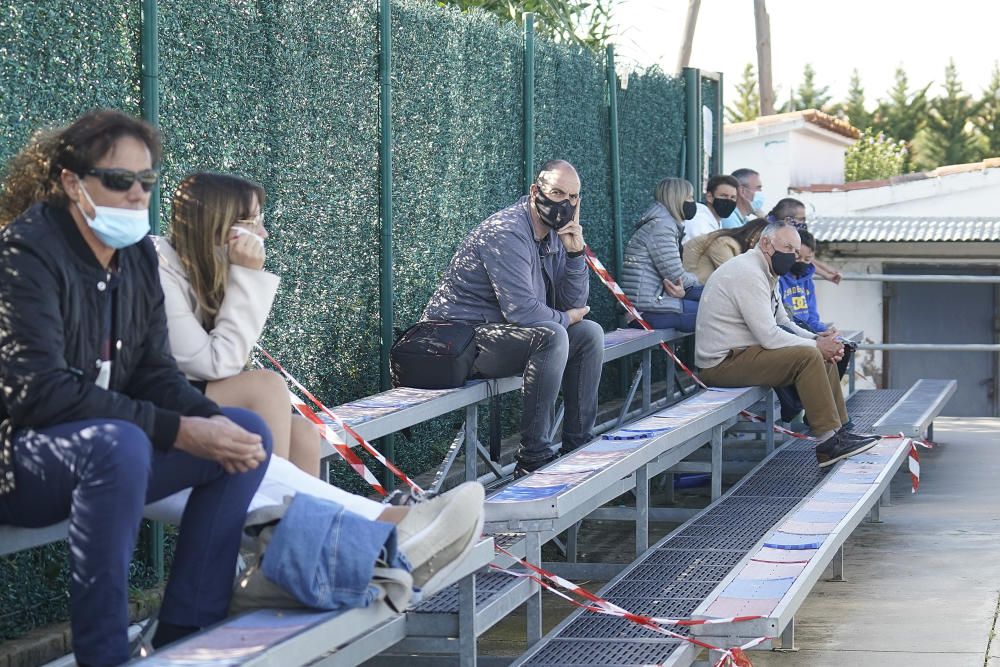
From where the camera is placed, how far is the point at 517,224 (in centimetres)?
658

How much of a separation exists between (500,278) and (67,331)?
10.6ft

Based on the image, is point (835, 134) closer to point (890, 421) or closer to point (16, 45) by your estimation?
point (890, 421)

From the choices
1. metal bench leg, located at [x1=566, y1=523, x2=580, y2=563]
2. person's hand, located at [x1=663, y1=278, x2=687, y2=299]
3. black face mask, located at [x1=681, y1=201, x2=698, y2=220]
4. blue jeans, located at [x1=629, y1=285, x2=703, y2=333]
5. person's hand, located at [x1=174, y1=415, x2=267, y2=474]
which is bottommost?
metal bench leg, located at [x1=566, y1=523, x2=580, y2=563]

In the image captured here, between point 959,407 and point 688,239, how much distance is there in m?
12.2

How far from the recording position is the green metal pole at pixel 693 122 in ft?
38.8

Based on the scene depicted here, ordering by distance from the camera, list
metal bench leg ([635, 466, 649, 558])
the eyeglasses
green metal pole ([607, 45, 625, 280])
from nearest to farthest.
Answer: metal bench leg ([635, 466, 649, 558]) < the eyeglasses < green metal pole ([607, 45, 625, 280])

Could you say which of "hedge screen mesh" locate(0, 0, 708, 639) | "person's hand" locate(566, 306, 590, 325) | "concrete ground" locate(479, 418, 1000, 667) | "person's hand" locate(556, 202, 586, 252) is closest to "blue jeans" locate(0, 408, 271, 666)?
"hedge screen mesh" locate(0, 0, 708, 639)

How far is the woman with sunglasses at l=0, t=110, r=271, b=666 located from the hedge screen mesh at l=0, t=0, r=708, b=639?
1084 mm

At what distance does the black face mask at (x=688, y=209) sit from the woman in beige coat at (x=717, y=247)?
157 mm

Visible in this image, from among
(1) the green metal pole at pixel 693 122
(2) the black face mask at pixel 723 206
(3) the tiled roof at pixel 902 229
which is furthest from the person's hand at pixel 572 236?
(3) the tiled roof at pixel 902 229

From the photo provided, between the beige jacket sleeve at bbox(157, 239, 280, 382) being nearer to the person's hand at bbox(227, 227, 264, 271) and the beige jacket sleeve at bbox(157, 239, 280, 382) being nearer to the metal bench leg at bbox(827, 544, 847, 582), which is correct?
the person's hand at bbox(227, 227, 264, 271)

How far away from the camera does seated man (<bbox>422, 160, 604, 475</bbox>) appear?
6344 mm

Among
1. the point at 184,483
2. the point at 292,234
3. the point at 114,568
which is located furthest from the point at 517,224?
the point at 114,568

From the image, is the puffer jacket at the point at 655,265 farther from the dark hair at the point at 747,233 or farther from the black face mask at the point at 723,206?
the black face mask at the point at 723,206
